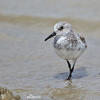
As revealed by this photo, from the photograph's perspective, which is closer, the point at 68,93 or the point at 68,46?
the point at 68,93

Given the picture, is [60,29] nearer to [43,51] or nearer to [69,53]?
[69,53]

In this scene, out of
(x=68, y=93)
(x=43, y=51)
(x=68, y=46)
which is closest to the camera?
(x=68, y=93)

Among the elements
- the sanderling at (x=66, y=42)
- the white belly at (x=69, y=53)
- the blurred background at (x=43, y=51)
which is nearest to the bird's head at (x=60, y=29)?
the sanderling at (x=66, y=42)

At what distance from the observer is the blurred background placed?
18.7 ft

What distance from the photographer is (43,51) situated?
778 cm

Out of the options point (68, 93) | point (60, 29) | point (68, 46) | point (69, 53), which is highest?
point (60, 29)

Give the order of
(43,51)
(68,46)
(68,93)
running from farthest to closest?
(43,51), (68,46), (68,93)

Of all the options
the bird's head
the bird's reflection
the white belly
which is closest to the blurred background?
the bird's reflection

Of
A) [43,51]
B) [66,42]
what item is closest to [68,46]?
[66,42]

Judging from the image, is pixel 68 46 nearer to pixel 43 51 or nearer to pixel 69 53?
pixel 69 53

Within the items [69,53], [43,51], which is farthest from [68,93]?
[43,51]

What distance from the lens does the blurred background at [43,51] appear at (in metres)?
5.69

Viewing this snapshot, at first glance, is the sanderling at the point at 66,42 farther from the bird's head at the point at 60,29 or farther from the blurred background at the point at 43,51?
the blurred background at the point at 43,51

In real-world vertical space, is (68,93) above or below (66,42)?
below
